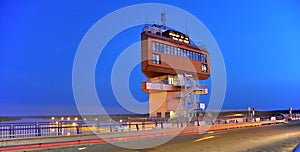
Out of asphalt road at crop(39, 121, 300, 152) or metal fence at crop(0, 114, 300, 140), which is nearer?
asphalt road at crop(39, 121, 300, 152)

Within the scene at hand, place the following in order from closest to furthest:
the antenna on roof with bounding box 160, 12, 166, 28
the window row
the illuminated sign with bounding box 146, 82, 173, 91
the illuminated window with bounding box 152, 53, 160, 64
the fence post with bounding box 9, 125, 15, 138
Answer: the fence post with bounding box 9, 125, 15, 138
the illuminated sign with bounding box 146, 82, 173, 91
the illuminated window with bounding box 152, 53, 160, 64
the window row
the antenna on roof with bounding box 160, 12, 166, 28

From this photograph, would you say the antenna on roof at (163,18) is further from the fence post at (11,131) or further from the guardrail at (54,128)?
the fence post at (11,131)

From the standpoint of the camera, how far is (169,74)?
4162 cm

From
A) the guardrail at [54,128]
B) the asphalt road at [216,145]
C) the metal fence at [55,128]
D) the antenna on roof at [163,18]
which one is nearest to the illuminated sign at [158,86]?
the metal fence at [55,128]

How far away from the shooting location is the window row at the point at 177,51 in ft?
128

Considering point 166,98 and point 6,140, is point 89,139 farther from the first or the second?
point 166,98

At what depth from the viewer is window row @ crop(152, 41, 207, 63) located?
3896 centimetres

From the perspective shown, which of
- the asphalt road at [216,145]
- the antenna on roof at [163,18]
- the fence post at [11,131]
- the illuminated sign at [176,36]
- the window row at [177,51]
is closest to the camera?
the asphalt road at [216,145]

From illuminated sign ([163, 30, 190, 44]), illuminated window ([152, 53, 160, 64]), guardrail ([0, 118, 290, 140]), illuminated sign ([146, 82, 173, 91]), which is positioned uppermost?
illuminated sign ([163, 30, 190, 44])

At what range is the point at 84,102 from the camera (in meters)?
38.5

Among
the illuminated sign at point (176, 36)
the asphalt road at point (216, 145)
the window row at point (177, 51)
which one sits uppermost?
the illuminated sign at point (176, 36)

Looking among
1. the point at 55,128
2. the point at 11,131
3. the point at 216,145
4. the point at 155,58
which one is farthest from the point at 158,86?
the point at 216,145

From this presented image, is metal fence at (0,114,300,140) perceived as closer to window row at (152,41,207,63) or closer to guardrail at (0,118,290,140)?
guardrail at (0,118,290,140)

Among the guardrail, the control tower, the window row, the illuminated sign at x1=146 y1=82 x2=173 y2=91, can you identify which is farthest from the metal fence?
the window row
